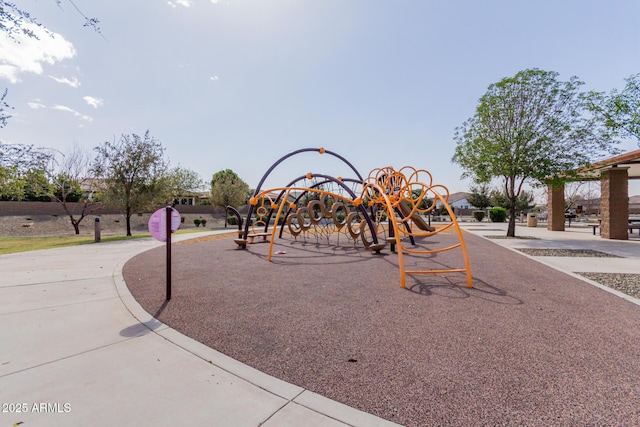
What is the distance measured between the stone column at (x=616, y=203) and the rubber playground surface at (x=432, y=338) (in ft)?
38.2

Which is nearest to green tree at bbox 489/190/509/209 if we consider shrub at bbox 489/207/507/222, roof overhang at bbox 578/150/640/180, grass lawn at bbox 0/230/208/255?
shrub at bbox 489/207/507/222

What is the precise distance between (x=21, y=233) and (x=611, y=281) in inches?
1427

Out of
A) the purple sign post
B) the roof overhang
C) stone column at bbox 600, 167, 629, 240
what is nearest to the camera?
the purple sign post

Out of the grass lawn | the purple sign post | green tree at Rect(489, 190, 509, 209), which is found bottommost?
the grass lawn

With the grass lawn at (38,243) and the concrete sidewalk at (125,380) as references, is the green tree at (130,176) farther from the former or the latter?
the concrete sidewalk at (125,380)

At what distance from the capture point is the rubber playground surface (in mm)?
2213

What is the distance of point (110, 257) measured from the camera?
9062 millimetres

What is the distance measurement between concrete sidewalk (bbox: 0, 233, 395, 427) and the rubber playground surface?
22cm

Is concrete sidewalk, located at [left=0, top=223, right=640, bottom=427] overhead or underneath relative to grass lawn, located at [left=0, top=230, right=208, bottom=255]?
overhead

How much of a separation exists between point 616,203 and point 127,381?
767 inches

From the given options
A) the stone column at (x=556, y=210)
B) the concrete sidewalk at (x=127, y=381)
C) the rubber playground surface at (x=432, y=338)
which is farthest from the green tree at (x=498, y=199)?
the concrete sidewalk at (x=127, y=381)

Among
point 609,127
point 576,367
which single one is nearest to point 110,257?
point 576,367

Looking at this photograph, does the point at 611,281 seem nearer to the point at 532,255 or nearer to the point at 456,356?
the point at 532,255

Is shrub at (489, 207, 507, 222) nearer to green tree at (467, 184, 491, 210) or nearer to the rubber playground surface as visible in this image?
green tree at (467, 184, 491, 210)
